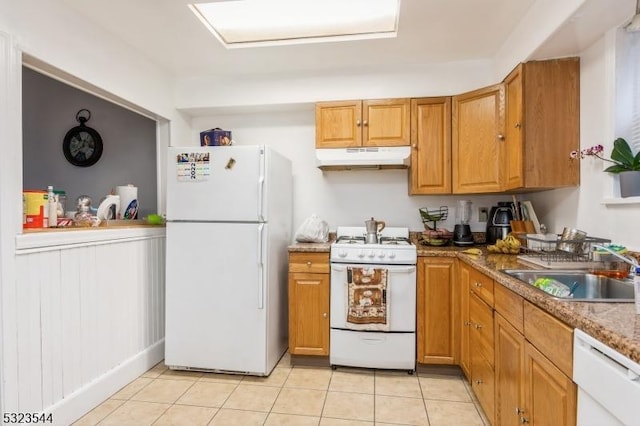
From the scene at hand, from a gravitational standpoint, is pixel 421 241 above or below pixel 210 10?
below

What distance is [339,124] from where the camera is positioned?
2.86 meters

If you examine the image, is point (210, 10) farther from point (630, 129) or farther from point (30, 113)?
point (630, 129)

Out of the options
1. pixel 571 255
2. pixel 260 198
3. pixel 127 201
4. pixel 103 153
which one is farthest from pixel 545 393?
pixel 103 153

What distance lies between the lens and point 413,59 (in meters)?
2.77

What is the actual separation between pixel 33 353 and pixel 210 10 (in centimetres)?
216

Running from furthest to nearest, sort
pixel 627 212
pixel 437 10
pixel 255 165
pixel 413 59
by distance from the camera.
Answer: pixel 413 59, pixel 255 165, pixel 437 10, pixel 627 212

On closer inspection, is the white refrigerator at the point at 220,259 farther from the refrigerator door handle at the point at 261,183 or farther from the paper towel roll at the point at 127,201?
the paper towel roll at the point at 127,201

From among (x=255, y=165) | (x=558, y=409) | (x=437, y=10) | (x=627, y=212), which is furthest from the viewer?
(x=255, y=165)

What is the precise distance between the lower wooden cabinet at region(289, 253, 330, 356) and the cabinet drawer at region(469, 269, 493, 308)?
1001 mm

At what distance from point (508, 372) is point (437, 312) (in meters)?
0.94

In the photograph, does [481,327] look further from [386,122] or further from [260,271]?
[386,122]

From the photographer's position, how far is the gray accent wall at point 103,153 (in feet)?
9.62

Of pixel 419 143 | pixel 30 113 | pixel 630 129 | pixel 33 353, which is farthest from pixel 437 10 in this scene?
pixel 30 113

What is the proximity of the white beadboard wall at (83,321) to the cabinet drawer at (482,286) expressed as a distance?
7.55ft
